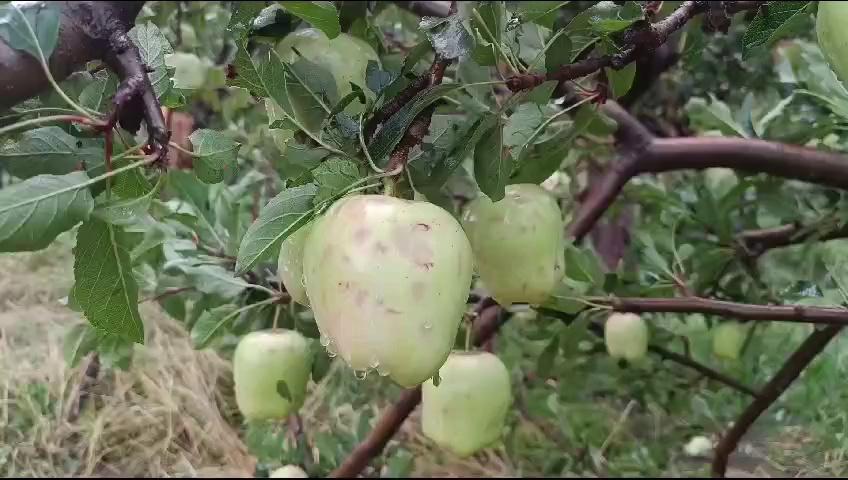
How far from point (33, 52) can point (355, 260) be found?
15 centimetres

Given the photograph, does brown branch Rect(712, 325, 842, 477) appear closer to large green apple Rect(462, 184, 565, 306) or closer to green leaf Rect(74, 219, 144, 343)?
large green apple Rect(462, 184, 565, 306)

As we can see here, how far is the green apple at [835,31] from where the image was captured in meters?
0.31

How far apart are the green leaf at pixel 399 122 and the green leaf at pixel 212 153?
8 centimetres

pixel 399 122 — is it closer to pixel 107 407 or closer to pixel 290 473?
pixel 290 473

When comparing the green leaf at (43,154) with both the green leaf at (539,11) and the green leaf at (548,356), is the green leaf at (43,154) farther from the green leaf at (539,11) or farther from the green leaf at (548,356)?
the green leaf at (548,356)

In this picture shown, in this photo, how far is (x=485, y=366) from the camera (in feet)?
2.10

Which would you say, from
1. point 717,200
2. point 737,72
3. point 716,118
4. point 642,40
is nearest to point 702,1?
point 642,40

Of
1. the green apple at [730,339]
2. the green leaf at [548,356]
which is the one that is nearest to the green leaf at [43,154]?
the green leaf at [548,356]

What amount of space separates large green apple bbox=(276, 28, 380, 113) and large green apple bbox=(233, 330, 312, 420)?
0.36 m

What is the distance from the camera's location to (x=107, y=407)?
1682 millimetres

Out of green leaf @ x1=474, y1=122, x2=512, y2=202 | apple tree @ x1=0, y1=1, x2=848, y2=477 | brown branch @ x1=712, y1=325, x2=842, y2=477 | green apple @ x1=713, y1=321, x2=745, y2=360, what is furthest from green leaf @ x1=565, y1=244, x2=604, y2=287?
green apple @ x1=713, y1=321, x2=745, y2=360

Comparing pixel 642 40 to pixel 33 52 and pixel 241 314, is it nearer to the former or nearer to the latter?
pixel 33 52

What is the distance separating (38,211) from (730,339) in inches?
40.5

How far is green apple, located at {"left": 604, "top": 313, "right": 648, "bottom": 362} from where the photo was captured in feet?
3.01
